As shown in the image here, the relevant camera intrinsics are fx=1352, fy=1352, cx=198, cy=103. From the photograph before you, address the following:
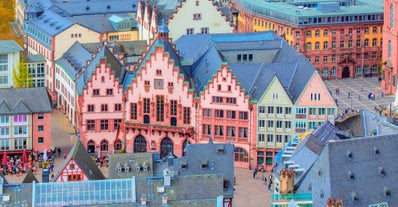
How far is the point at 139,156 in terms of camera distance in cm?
17300

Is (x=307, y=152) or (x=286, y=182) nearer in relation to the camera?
(x=286, y=182)

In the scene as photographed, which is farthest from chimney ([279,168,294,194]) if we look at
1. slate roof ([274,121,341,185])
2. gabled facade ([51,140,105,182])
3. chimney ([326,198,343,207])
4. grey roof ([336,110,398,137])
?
gabled facade ([51,140,105,182])

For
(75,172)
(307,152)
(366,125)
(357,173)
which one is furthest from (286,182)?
(366,125)

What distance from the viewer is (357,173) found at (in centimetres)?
15462

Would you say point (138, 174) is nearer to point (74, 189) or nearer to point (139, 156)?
point (139, 156)

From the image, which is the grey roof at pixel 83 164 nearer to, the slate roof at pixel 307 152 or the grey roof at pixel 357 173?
the slate roof at pixel 307 152

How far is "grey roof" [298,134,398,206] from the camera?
152875mm

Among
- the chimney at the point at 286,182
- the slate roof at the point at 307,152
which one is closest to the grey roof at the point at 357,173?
the chimney at the point at 286,182

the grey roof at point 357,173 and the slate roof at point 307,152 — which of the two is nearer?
the grey roof at point 357,173

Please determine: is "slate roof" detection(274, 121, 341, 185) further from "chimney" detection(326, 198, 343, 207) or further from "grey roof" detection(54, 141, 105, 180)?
"grey roof" detection(54, 141, 105, 180)

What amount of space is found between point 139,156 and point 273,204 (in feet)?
73.4

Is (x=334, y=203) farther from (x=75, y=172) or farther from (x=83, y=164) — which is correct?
(x=83, y=164)

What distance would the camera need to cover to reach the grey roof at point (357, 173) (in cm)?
15288

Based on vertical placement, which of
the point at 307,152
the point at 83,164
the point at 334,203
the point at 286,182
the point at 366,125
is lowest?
the point at 334,203
